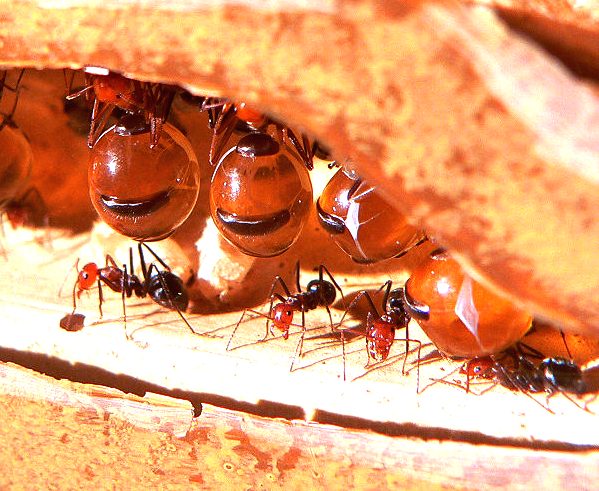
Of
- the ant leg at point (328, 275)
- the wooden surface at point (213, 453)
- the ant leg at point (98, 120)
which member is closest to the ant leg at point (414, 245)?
the ant leg at point (328, 275)

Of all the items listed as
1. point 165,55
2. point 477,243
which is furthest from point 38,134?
point 477,243

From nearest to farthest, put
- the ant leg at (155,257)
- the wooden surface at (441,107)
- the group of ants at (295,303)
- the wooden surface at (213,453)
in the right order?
the wooden surface at (441,107)
the wooden surface at (213,453)
the group of ants at (295,303)
the ant leg at (155,257)

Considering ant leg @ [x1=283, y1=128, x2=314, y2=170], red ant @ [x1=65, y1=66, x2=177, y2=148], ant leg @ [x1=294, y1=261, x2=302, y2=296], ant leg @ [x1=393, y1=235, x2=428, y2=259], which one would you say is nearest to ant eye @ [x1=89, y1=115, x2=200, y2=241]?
red ant @ [x1=65, y1=66, x2=177, y2=148]

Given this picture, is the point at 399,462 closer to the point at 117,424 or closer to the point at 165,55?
the point at 117,424

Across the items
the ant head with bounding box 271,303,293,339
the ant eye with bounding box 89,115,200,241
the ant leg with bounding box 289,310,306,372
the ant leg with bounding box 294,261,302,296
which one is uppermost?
the ant eye with bounding box 89,115,200,241

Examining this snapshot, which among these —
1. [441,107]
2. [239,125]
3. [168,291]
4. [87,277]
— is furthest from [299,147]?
[441,107]

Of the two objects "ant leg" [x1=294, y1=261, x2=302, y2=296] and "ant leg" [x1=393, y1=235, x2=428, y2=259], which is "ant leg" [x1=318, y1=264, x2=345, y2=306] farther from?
"ant leg" [x1=393, y1=235, x2=428, y2=259]

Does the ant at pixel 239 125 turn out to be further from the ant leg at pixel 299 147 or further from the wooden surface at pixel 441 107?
the wooden surface at pixel 441 107
